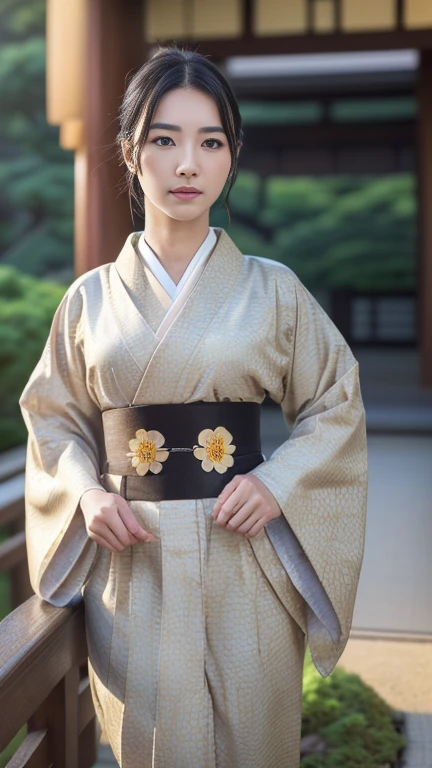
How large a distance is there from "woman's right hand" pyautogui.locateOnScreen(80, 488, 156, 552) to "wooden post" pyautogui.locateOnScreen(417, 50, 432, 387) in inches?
373

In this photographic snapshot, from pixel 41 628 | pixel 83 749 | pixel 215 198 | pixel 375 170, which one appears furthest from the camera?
pixel 375 170

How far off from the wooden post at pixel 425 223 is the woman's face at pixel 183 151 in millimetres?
9253

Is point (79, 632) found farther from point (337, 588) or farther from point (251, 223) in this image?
point (251, 223)

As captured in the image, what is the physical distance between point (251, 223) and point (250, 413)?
13.5 metres

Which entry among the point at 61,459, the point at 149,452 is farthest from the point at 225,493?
the point at 61,459

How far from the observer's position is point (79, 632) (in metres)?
1.63

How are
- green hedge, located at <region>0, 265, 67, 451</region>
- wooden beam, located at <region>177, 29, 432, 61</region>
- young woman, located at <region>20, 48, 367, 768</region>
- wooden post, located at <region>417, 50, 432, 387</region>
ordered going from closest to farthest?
young woman, located at <region>20, 48, 367, 768</region> → green hedge, located at <region>0, 265, 67, 451</region> → wooden beam, located at <region>177, 29, 432, 61</region> → wooden post, located at <region>417, 50, 432, 387</region>

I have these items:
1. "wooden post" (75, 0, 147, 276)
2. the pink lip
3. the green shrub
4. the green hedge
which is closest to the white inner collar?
the pink lip

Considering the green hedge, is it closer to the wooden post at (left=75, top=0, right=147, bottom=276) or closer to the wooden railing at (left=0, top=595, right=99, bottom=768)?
the wooden post at (left=75, top=0, right=147, bottom=276)

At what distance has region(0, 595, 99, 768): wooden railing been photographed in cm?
133

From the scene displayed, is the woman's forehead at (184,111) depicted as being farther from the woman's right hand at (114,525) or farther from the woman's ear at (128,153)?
the woman's right hand at (114,525)

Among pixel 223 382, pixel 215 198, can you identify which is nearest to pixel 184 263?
pixel 215 198

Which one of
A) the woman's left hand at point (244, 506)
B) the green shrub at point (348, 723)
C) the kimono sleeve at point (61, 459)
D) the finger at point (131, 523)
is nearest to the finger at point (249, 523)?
the woman's left hand at point (244, 506)

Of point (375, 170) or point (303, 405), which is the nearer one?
point (303, 405)
